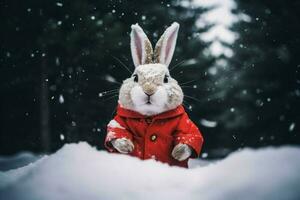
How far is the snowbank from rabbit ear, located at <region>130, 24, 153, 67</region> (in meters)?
0.99

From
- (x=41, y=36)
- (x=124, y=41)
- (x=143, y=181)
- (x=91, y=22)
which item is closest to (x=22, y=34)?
(x=41, y=36)

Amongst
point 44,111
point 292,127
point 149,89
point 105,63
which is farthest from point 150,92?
point 292,127

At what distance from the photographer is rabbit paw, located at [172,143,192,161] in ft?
8.16

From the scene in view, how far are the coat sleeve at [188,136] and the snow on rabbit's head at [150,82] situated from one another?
0.14m

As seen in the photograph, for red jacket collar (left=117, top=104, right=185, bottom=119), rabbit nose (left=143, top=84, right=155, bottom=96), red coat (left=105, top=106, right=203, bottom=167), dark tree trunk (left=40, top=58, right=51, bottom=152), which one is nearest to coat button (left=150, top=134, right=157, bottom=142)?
red coat (left=105, top=106, right=203, bottom=167)

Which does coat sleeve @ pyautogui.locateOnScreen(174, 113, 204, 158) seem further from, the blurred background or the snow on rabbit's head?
the blurred background

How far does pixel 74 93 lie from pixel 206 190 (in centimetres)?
457

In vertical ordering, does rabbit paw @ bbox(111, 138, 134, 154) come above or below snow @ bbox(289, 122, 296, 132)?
above

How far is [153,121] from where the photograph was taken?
8.45ft

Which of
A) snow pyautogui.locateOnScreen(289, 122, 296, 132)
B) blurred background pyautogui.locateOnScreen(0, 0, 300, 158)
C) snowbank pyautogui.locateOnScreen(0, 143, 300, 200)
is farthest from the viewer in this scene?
snow pyautogui.locateOnScreen(289, 122, 296, 132)

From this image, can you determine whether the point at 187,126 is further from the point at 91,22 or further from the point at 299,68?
the point at 299,68

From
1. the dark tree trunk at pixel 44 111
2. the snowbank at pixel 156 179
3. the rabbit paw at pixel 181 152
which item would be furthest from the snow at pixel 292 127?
the snowbank at pixel 156 179

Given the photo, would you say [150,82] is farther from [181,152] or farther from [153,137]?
[181,152]

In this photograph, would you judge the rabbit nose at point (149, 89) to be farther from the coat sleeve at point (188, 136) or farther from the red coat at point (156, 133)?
the coat sleeve at point (188, 136)
